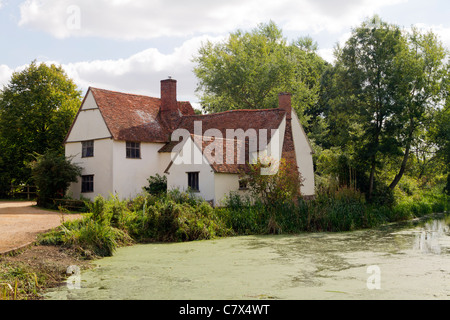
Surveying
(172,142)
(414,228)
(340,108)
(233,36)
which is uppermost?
(233,36)

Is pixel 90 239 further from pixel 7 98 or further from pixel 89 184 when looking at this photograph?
pixel 7 98

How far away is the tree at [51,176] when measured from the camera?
87.7ft

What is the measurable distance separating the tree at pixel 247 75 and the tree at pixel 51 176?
19.4m

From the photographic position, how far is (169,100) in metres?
31.9

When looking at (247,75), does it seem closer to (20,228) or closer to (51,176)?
(51,176)

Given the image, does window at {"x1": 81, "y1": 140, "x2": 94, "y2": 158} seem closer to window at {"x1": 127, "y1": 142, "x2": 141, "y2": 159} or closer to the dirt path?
window at {"x1": 127, "y1": 142, "x2": 141, "y2": 159}

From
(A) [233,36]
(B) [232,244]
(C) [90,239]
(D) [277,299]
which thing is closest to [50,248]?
(C) [90,239]

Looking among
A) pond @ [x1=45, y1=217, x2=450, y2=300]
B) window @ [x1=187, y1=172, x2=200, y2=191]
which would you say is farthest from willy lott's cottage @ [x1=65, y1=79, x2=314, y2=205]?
Result: pond @ [x1=45, y1=217, x2=450, y2=300]

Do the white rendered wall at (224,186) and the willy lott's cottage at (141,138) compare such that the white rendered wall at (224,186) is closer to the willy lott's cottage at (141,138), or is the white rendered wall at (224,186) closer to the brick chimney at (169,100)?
the willy lott's cottage at (141,138)

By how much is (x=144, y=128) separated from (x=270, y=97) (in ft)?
52.5

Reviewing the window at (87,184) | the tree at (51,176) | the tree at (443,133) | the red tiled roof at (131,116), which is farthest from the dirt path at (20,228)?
the tree at (443,133)

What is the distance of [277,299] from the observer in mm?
8938

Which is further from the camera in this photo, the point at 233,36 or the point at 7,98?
the point at 233,36

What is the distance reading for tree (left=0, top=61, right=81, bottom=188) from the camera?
33656 millimetres
